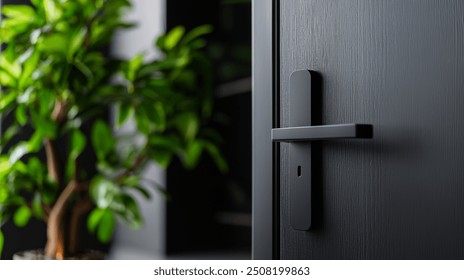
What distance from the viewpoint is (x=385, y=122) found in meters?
0.58

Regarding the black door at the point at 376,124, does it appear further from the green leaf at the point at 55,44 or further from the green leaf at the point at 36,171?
the green leaf at the point at 36,171

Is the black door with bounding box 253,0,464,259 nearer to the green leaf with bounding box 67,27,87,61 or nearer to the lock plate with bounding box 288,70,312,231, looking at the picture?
the lock plate with bounding box 288,70,312,231

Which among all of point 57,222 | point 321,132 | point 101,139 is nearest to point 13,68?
point 101,139

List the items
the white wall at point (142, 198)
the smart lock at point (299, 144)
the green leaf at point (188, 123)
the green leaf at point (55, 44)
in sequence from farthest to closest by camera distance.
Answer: the white wall at point (142, 198) < the green leaf at point (188, 123) < the green leaf at point (55, 44) < the smart lock at point (299, 144)

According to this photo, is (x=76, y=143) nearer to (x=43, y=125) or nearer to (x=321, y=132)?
(x=43, y=125)

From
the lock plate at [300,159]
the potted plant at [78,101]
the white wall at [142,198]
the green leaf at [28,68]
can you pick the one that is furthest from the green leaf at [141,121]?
the lock plate at [300,159]

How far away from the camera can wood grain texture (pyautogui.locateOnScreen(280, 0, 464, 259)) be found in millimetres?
525

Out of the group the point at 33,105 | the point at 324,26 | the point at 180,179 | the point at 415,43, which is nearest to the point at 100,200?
the point at 33,105

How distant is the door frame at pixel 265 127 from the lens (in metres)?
0.70

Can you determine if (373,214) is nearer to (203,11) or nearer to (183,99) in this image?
(183,99)

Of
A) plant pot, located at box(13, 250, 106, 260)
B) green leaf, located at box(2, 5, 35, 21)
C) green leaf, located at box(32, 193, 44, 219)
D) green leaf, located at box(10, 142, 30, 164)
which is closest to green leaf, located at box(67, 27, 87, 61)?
green leaf, located at box(2, 5, 35, 21)

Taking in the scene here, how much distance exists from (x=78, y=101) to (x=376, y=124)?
810mm

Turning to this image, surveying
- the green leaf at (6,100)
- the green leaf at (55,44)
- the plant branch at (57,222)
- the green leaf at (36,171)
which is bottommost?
the plant branch at (57,222)

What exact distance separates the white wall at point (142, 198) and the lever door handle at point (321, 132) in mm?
1134
